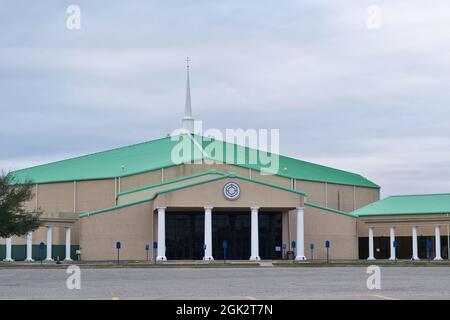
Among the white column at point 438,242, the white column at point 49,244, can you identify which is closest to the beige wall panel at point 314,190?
the white column at point 438,242

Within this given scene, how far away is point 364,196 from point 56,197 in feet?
124

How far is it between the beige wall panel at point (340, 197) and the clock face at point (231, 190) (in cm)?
2139

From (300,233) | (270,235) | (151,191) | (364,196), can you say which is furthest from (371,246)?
(151,191)

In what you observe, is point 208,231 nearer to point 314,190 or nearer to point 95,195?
point 95,195

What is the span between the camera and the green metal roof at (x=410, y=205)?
302 feet

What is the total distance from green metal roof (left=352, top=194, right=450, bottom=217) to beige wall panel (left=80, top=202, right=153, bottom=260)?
2457cm

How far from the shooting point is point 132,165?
9600 cm

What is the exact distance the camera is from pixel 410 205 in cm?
9562

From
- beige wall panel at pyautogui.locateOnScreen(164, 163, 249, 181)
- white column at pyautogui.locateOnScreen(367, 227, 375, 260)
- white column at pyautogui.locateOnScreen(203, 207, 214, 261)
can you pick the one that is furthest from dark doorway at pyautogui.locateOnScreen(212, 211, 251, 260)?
white column at pyautogui.locateOnScreen(367, 227, 375, 260)

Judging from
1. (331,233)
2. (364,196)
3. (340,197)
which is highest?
(364,196)

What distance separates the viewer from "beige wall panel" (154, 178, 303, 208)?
82.0 meters

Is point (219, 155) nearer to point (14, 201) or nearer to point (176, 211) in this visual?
point (176, 211)
